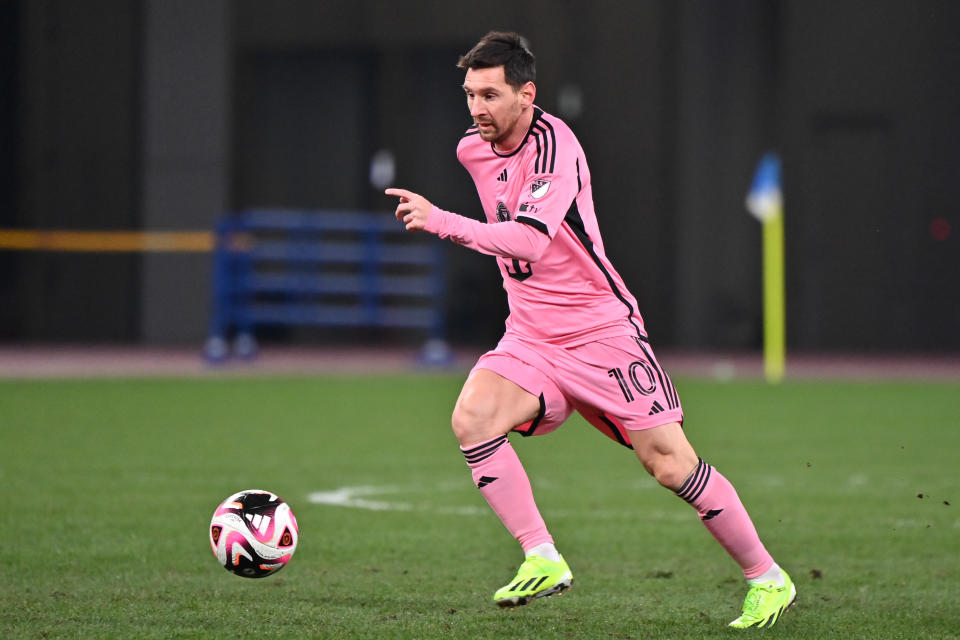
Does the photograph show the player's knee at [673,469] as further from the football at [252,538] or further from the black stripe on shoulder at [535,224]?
the football at [252,538]

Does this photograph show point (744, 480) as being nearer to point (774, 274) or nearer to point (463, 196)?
point (774, 274)

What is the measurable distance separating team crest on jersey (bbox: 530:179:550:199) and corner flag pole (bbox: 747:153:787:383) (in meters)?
11.7

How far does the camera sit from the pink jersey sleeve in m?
5.21

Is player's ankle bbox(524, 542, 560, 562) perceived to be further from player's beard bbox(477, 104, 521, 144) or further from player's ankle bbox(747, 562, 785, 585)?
player's beard bbox(477, 104, 521, 144)

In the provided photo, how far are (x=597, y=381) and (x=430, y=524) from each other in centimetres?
243

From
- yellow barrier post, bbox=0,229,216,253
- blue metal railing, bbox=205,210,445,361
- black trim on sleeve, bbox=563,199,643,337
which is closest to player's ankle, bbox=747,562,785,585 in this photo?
black trim on sleeve, bbox=563,199,643,337

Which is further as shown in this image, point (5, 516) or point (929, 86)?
point (929, 86)

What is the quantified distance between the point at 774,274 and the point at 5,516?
1228cm

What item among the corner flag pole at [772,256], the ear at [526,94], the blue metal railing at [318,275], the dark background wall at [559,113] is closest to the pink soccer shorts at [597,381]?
the ear at [526,94]

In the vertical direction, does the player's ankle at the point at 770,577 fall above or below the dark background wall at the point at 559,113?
below

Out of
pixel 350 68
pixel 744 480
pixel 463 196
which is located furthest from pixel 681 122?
pixel 744 480

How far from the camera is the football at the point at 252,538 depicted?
5555mm

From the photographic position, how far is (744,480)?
30.3ft

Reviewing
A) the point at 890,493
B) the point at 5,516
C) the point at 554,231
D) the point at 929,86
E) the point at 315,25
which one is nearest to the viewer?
the point at 554,231
